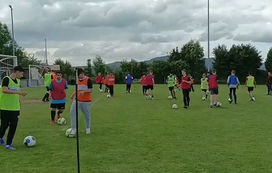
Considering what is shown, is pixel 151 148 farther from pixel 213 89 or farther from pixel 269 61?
pixel 269 61

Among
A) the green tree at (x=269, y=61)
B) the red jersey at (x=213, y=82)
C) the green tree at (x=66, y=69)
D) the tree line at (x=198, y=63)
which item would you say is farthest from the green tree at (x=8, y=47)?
the red jersey at (x=213, y=82)

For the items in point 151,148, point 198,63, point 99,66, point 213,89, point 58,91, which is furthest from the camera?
point 99,66

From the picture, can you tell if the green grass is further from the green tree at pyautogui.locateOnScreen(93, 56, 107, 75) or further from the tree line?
the green tree at pyautogui.locateOnScreen(93, 56, 107, 75)

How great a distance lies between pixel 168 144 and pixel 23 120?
25.1 ft

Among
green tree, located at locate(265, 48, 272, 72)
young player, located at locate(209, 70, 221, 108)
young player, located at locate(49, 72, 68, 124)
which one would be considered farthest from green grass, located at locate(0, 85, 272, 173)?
green tree, located at locate(265, 48, 272, 72)

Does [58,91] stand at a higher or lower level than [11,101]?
higher

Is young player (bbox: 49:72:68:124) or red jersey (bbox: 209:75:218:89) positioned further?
red jersey (bbox: 209:75:218:89)

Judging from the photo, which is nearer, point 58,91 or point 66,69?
point 58,91

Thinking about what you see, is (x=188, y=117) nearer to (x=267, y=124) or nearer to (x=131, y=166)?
(x=267, y=124)

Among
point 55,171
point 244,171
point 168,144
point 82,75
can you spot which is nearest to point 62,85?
point 82,75

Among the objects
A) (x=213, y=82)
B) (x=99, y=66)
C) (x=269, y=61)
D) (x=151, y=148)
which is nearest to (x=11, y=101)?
(x=151, y=148)

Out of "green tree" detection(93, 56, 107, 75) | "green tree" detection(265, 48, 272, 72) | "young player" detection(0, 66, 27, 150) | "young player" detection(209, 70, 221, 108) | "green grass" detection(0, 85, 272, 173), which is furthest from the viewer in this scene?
"green tree" detection(93, 56, 107, 75)

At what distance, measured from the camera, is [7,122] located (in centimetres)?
968

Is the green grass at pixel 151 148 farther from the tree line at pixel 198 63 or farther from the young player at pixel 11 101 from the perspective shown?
the tree line at pixel 198 63
